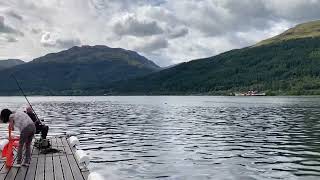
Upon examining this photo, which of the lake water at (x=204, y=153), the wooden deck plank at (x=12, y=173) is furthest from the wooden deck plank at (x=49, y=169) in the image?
the lake water at (x=204, y=153)

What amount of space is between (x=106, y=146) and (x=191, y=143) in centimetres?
734

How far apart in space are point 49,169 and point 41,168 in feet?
1.75

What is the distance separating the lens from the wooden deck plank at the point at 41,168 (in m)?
16.7

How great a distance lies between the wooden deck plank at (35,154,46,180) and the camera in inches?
656

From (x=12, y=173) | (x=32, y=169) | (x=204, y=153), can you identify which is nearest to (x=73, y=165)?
(x=32, y=169)

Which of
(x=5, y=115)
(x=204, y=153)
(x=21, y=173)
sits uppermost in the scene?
(x=5, y=115)

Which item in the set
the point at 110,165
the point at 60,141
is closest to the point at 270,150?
the point at 110,165

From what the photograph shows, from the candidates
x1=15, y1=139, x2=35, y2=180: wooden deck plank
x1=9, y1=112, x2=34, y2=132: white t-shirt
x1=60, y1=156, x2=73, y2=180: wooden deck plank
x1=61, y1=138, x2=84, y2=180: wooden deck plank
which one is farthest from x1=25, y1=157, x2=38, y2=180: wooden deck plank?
x1=9, y1=112, x2=34, y2=132: white t-shirt

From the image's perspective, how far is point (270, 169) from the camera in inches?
945

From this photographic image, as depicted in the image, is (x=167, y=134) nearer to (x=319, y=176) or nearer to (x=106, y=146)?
(x=106, y=146)

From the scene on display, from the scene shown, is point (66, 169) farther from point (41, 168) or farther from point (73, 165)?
point (41, 168)

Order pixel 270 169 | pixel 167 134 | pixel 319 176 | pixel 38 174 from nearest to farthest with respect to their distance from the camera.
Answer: pixel 38 174 → pixel 319 176 → pixel 270 169 → pixel 167 134

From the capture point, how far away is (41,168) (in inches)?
730

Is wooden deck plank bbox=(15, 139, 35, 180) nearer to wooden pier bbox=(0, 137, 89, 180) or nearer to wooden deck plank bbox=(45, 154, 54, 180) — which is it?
wooden pier bbox=(0, 137, 89, 180)
